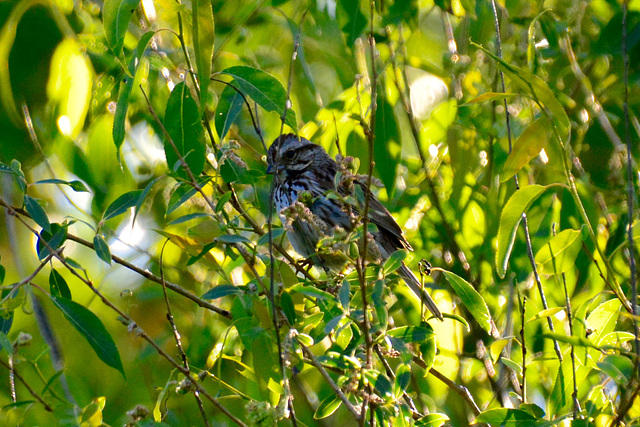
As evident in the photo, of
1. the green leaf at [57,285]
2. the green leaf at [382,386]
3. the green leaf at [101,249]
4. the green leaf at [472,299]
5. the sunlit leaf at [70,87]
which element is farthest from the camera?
the sunlit leaf at [70,87]

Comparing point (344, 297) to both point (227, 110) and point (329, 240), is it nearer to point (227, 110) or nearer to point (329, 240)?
point (329, 240)

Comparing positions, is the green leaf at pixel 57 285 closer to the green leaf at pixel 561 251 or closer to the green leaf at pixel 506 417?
the green leaf at pixel 506 417

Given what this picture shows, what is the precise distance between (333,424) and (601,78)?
2.67m

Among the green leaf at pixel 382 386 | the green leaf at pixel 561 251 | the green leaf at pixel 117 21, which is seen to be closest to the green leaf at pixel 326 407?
the green leaf at pixel 382 386

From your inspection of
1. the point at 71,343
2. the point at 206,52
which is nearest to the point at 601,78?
the point at 206,52

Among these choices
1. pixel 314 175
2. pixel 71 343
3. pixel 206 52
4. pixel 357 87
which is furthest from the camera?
pixel 71 343

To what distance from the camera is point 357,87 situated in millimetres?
3217

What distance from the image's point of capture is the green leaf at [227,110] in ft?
9.11

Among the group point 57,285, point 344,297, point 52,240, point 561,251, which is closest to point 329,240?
point 344,297

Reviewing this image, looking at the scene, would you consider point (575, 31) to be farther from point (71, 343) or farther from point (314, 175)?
point (71, 343)

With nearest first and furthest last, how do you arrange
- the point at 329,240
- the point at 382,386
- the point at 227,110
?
1. the point at 329,240
2. the point at 382,386
3. the point at 227,110

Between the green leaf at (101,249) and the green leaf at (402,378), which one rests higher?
the green leaf at (101,249)

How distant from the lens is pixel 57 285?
287 centimetres

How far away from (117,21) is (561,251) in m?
1.47
